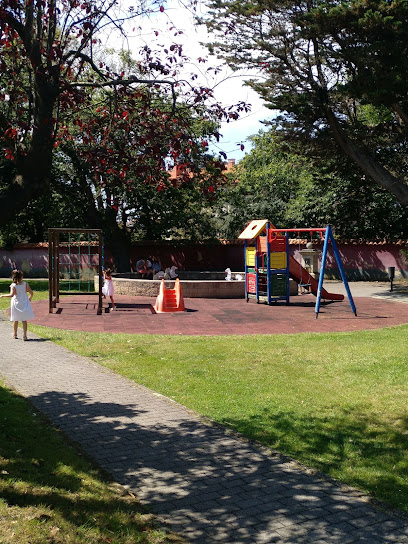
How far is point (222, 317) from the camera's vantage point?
16828 mm

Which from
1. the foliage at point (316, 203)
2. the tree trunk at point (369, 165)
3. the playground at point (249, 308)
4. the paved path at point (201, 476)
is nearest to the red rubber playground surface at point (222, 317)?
the playground at point (249, 308)

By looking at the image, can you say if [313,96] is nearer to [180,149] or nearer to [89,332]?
[89,332]

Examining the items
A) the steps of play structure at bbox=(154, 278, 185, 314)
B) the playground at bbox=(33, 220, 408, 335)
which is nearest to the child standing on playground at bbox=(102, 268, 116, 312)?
the playground at bbox=(33, 220, 408, 335)

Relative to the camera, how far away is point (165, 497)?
5.04 m

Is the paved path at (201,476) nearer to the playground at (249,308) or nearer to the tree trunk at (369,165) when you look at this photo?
the playground at (249,308)

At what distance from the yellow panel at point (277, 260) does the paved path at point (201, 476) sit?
1170 centimetres

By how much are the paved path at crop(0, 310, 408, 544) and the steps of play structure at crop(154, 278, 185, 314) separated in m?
9.06

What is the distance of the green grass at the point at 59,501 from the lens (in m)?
4.22

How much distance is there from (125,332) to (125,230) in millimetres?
19304

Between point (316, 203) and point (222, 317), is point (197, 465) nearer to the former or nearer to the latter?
point (222, 317)

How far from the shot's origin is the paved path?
14.5ft

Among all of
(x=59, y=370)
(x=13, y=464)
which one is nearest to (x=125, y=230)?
(x=59, y=370)

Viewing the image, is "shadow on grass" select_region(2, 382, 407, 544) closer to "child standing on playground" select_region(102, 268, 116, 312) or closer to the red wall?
"child standing on playground" select_region(102, 268, 116, 312)

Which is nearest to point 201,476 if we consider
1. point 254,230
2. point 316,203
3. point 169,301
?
point 169,301
